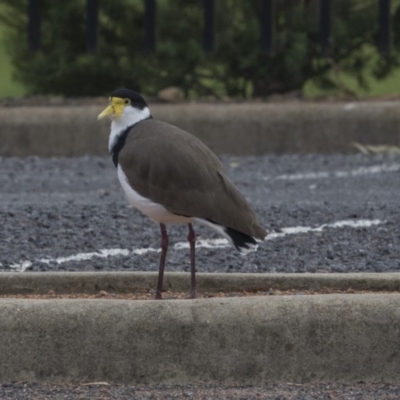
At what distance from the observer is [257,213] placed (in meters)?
8.69

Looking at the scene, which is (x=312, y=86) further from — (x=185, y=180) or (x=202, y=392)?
(x=202, y=392)

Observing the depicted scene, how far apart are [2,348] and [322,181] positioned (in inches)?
230

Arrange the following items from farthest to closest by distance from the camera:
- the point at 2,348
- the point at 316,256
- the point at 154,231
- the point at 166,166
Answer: the point at 154,231 → the point at 316,256 → the point at 166,166 → the point at 2,348

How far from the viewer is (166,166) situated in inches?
219

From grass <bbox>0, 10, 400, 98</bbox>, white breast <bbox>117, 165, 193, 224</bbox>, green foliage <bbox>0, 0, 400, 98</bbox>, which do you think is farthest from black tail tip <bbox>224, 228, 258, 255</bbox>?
grass <bbox>0, 10, 400, 98</bbox>

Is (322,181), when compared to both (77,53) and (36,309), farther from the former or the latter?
(36,309)

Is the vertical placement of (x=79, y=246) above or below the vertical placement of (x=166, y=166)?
below

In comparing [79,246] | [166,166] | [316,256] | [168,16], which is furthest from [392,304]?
[168,16]

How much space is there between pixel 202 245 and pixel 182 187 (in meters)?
Answer: 2.41

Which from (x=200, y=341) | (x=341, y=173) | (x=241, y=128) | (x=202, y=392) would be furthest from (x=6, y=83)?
(x=202, y=392)

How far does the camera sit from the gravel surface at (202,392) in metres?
4.78

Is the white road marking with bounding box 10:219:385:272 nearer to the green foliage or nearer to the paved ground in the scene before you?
the paved ground

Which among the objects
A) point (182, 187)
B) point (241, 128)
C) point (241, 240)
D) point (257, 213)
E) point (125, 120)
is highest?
point (125, 120)

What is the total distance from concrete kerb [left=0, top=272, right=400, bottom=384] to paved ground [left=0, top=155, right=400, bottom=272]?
2.18 m
